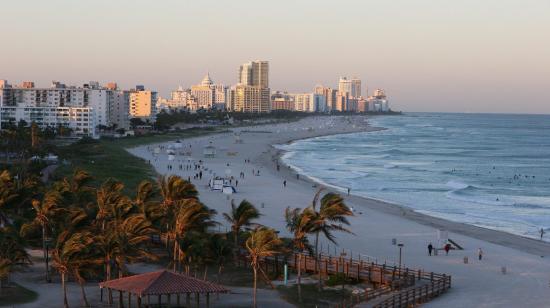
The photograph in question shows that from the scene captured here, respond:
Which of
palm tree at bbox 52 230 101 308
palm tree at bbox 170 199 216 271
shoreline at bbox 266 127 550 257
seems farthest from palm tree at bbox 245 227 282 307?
shoreline at bbox 266 127 550 257

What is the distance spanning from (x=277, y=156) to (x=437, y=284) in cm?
7818

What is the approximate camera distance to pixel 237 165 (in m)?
87.9

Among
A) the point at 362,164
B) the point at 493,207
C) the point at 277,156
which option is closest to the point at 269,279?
the point at 493,207

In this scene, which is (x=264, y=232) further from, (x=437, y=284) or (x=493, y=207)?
(x=493, y=207)

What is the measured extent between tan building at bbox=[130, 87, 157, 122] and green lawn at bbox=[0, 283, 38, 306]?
166 m

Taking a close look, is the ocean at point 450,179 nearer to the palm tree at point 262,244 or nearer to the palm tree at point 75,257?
the palm tree at point 262,244

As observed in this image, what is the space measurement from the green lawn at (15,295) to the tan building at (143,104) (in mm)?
166121

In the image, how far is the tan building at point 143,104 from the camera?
192500 millimetres

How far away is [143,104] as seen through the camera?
192875 millimetres

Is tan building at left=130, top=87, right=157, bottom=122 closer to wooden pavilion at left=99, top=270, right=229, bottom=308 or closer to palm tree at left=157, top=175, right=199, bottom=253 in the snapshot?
palm tree at left=157, top=175, right=199, bottom=253

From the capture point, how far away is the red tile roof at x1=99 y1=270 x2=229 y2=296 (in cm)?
2153

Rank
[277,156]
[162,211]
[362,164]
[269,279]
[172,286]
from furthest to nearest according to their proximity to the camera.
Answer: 1. [277,156]
2. [362,164]
3. [162,211]
4. [269,279]
5. [172,286]

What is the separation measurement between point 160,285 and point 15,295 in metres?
6.58

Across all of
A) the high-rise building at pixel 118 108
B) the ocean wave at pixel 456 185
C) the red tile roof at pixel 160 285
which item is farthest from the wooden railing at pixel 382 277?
the high-rise building at pixel 118 108
